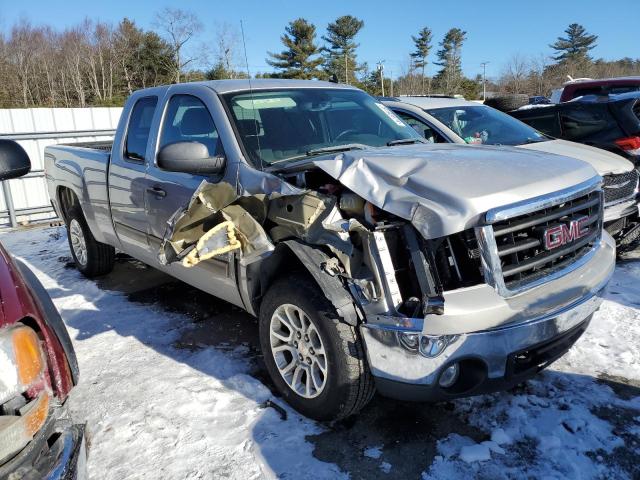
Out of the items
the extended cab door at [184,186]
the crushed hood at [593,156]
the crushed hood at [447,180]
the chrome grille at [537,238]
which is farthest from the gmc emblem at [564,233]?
the crushed hood at [593,156]

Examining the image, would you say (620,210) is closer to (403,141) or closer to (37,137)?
(403,141)

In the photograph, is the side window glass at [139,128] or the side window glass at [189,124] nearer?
the side window glass at [189,124]

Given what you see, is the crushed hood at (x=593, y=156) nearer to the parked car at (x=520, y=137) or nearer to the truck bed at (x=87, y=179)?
the parked car at (x=520, y=137)

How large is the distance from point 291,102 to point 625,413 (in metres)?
2.88

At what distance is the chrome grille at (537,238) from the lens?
2303 mm

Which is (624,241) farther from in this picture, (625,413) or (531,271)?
(531,271)

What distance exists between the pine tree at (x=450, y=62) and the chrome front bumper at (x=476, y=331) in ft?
148

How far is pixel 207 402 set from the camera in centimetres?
309

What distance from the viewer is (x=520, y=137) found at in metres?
6.22

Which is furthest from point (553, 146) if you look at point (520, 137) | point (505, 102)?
point (505, 102)

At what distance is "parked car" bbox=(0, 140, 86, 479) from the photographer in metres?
1.63

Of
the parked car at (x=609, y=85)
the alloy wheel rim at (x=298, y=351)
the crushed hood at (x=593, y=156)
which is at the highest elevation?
the parked car at (x=609, y=85)

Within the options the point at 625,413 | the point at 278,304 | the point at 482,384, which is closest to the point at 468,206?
the point at 482,384

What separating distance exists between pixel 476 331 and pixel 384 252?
541mm
